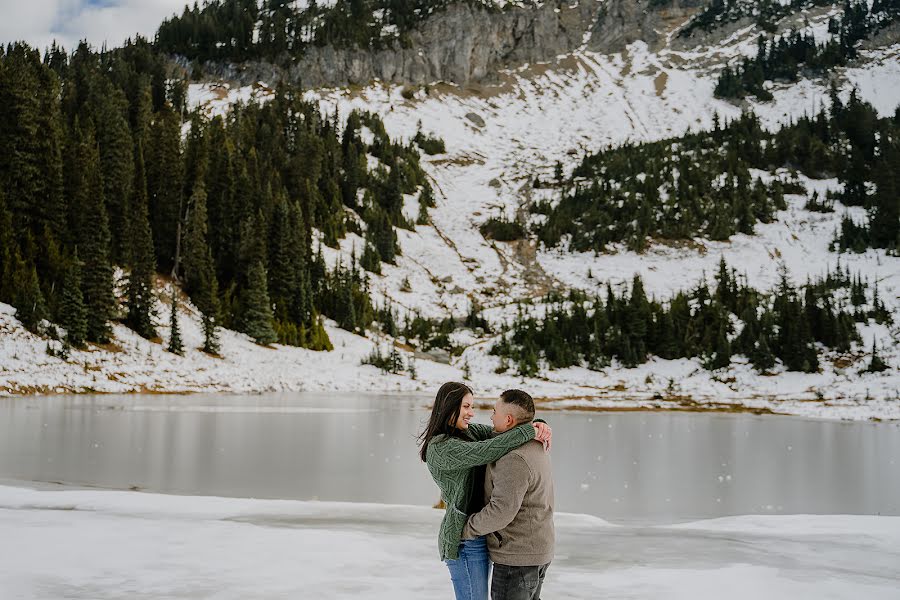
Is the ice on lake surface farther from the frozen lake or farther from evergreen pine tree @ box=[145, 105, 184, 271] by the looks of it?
evergreen pine tree @ box=[145, 105, 184, 271]

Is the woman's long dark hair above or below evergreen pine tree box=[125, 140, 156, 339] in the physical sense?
below

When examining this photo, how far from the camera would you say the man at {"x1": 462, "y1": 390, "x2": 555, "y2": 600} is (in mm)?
3729

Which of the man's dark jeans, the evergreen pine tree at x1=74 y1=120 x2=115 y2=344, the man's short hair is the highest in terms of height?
the evergreen pine tree at x1=74 y1=120 x2=115 y2=344

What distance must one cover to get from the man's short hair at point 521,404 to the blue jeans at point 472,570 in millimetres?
758

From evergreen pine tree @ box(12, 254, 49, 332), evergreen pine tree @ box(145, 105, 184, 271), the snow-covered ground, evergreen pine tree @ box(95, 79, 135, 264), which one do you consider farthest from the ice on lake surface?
evergreen pine tree @ box(145, 105, 184, 271)

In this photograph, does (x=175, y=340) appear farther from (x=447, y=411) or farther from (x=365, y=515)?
(x=447, y=411)

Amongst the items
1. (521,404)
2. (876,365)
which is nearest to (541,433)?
(521,404)

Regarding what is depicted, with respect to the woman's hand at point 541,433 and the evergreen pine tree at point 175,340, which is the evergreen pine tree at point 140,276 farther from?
the woman's hand at point 541,433

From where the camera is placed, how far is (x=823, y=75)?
177 meters

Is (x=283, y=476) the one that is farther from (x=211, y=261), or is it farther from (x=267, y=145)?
(x=267, y=145)

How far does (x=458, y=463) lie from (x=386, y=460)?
12.7 metres

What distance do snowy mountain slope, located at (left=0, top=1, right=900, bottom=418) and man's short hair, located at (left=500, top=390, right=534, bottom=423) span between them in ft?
104

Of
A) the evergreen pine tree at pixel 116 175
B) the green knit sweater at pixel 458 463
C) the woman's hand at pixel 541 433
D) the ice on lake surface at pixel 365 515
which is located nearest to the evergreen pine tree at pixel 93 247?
the evergreen pine tree at pixel 116 175

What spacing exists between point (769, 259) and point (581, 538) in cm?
9238
